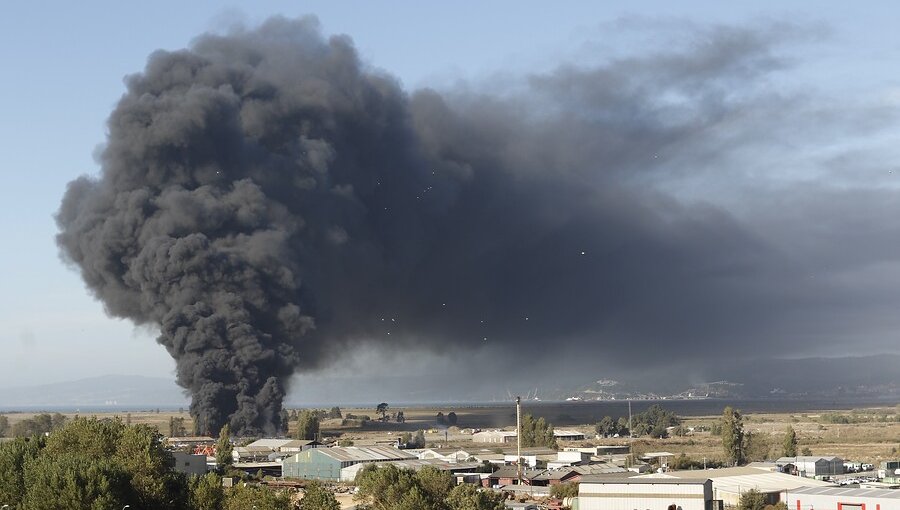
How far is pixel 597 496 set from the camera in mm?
58188

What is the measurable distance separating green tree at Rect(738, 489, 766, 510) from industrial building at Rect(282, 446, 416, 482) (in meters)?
33.5

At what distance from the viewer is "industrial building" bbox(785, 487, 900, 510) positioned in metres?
54.7

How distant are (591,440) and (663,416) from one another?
1280 inches

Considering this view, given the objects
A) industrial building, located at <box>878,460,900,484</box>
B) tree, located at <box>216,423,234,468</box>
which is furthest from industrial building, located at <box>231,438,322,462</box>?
Answer: industrial building, located at <box>878,460,900,484</box>

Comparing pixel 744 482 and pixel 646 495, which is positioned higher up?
pixel 646 495

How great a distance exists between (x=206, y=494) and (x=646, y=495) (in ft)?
72.3

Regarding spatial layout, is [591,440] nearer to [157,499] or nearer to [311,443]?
[311,443]

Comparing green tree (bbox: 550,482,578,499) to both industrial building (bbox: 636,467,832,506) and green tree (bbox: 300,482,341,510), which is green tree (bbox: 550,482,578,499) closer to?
industrial building (bbox: 636,467,832,506)

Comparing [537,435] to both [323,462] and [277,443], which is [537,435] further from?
[323,462]

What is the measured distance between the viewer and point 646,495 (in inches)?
2229

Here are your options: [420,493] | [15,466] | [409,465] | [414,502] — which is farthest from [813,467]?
[15,466]

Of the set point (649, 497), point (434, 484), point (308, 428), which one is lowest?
point (649, 497)

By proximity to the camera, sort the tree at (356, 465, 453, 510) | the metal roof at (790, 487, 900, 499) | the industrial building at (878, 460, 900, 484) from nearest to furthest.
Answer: the tree at (356, 465, 453, 510) < the metal roof at (790, 487, 900, 499) < the industrial building at (878, 460, 900, 484)

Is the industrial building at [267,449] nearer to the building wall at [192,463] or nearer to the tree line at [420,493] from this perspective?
the building wall at [192,463]
